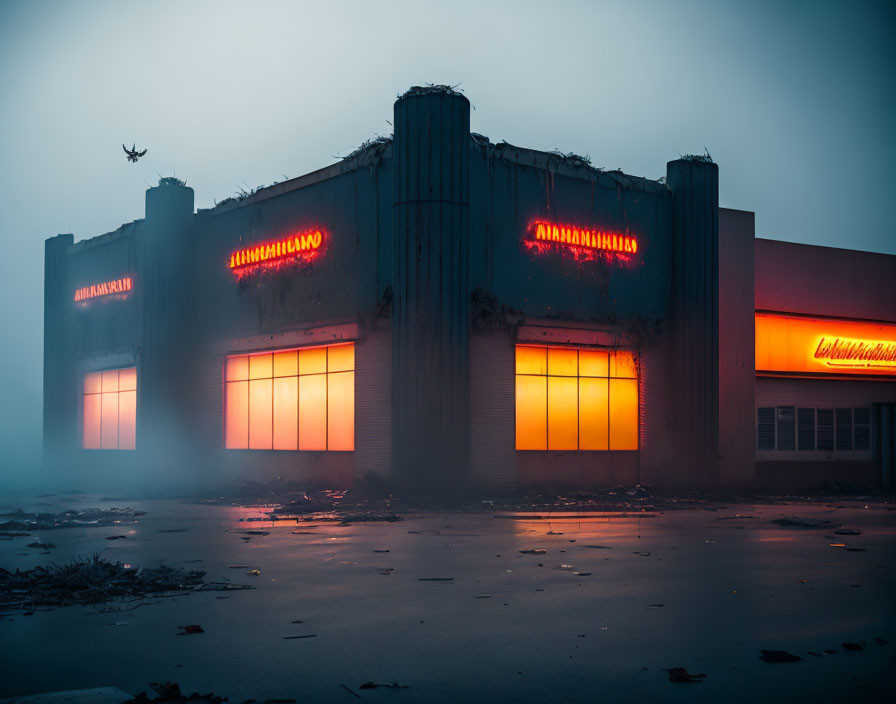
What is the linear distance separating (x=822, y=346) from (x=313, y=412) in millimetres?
19058

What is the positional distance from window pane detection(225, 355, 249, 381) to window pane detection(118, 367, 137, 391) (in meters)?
6.12

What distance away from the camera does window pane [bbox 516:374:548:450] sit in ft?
88.8

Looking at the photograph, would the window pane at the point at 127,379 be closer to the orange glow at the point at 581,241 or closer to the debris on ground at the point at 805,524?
the orange glow at the point at 581,241

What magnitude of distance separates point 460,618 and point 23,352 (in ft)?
288

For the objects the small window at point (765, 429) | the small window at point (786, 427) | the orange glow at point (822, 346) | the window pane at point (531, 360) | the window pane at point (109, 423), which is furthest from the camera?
the window pane at point (109, 423)

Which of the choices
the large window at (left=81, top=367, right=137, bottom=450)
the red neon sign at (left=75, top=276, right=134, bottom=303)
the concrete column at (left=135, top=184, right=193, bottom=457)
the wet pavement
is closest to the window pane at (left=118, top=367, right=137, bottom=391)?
the large window at (left=81, top=367, right=137, bottom=450)

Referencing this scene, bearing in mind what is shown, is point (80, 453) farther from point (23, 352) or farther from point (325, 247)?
point (23, 352)

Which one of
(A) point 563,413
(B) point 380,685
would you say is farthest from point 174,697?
(A) point 563,413

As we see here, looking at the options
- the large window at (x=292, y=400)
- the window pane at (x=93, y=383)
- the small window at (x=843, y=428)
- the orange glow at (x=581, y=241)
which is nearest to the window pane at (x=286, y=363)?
the large window at (x=292, y=400)

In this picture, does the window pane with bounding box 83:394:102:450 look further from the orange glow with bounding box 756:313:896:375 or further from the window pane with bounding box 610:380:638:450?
the orange glow with bounding box 756:313:896:375

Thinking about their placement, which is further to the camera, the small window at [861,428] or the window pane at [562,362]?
the small window at [861,428]

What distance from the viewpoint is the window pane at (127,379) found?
120 ft

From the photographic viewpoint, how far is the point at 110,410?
38000mm

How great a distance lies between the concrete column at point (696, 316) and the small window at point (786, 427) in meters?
5.04
